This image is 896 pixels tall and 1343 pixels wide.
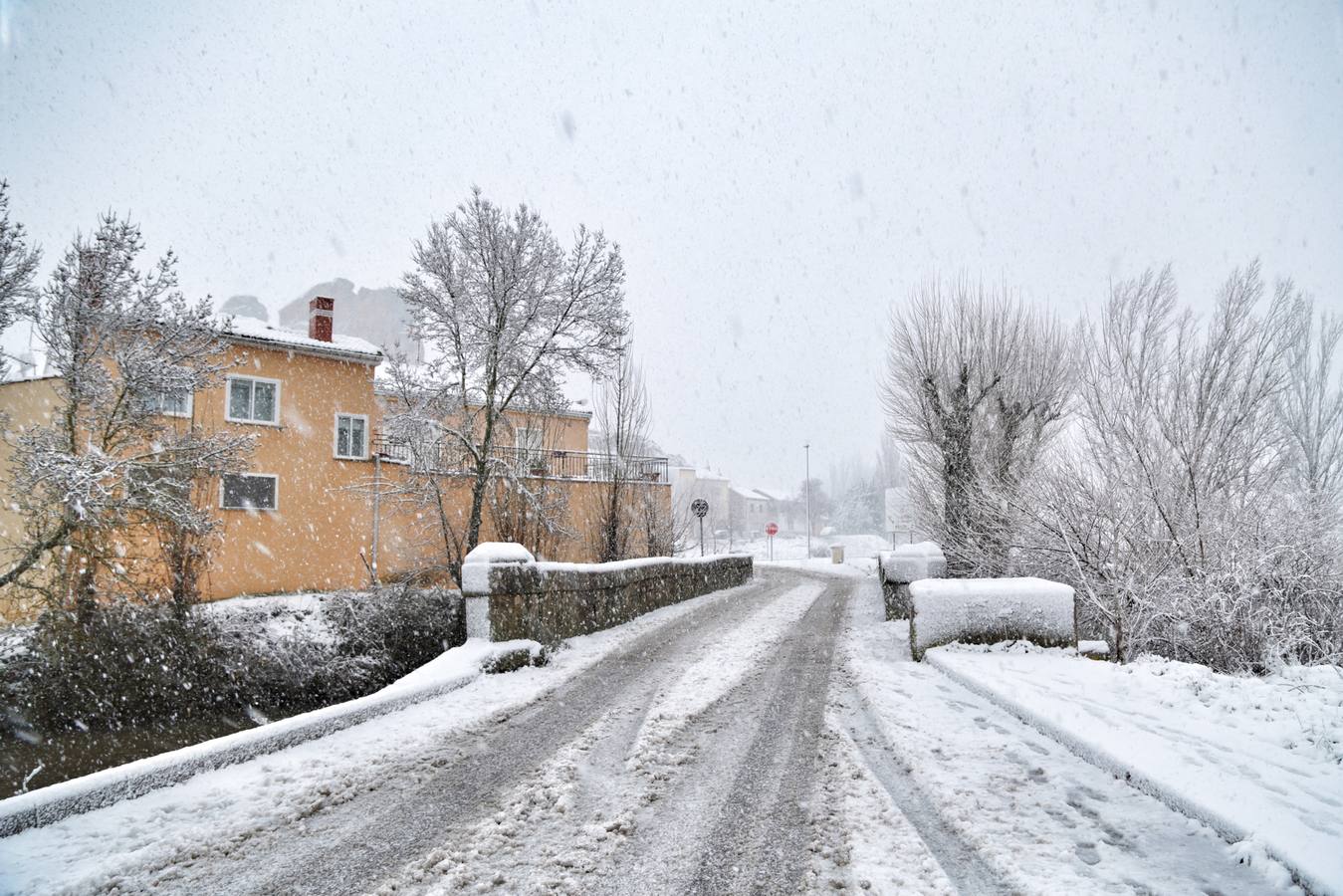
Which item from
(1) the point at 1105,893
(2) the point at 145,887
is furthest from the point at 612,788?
(1) the point at 1105,893

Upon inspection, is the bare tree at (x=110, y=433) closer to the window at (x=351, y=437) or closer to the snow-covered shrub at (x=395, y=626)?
the snow-covered shrub at (x=395, y=626)

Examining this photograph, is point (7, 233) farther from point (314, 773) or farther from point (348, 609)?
point (314, 773)

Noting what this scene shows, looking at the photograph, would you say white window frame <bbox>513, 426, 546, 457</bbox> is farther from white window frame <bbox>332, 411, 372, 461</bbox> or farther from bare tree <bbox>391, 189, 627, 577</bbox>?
white window frame <bbox>332, 411, 372, 461</bbox>

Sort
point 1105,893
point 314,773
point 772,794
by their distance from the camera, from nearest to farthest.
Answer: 1. point 1105,893
2. point 772,794
3. point 314,773

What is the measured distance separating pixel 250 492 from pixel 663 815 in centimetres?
1836

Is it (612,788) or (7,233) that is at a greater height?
(7,233)

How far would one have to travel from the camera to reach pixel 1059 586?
7387 millimetres

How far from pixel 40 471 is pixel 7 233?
4.16 meters

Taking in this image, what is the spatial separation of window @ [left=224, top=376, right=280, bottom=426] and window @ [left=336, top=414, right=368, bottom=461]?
5.51 ft

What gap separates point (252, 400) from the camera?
18.9 metres

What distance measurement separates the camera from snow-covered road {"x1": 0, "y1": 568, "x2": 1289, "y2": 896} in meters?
2.88

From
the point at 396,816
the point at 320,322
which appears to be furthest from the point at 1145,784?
the point at 320,322

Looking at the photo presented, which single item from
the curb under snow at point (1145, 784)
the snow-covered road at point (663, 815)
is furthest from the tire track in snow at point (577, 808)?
the curb under snow at point (1145, 784)

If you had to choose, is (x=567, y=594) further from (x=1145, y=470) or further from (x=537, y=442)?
(x=537, y=442)
